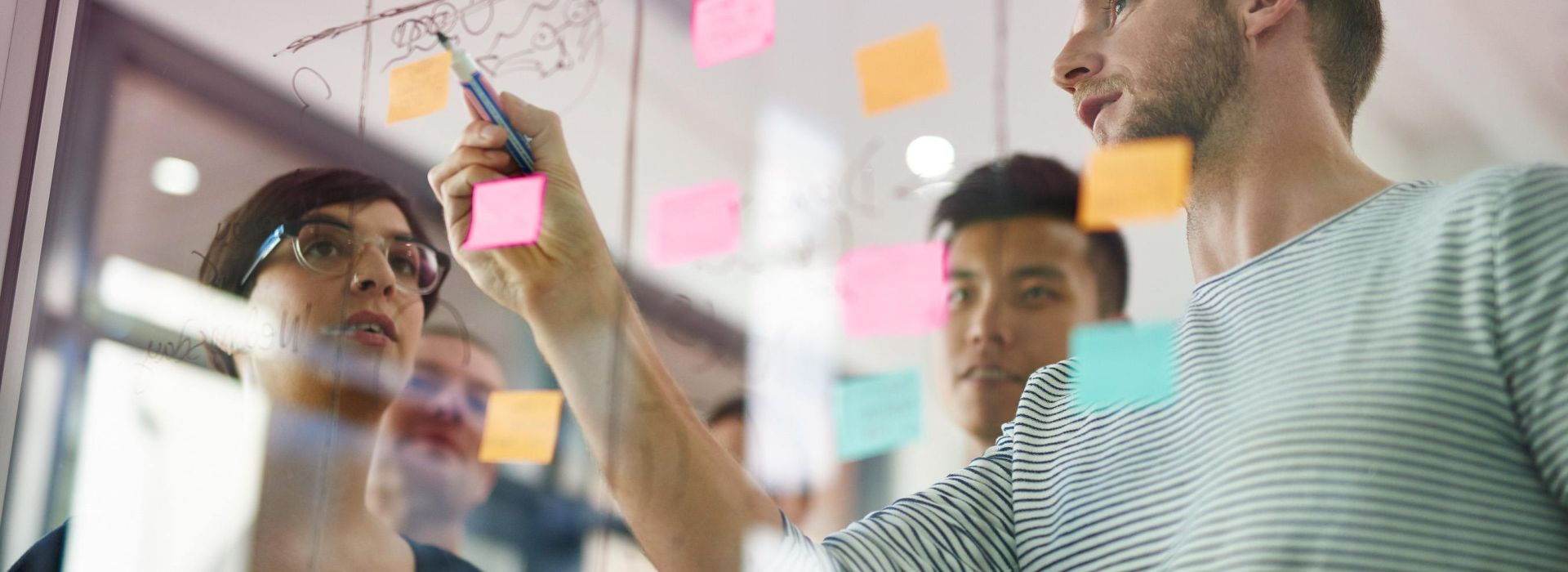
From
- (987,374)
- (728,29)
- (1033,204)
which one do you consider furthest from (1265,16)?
(728,29)

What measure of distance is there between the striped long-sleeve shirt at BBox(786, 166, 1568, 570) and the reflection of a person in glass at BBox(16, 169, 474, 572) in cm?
54

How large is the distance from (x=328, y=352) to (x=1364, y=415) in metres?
0.91

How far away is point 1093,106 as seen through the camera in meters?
0.82

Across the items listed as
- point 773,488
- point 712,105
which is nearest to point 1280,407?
point 773,488

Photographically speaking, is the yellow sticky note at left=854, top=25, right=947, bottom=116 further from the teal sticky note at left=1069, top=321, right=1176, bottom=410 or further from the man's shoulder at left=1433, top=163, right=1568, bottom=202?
the man's shoulder at left=1433, top=163, right=1568, bottom=202

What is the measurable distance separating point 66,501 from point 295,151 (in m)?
0.43

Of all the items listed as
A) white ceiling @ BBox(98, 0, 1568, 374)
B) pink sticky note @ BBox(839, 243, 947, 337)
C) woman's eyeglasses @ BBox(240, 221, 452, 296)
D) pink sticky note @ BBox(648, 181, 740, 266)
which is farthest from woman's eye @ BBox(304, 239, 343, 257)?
pink sticky note @ BBox(839, 243, 947, 337)

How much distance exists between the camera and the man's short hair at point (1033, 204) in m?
0.79

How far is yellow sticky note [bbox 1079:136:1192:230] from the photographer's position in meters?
0.77

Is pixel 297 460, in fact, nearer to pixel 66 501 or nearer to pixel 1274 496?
pixel 66 501

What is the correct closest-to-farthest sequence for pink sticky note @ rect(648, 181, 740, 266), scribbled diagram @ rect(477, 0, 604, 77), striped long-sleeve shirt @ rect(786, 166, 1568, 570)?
1. striped long-sleeve shirt @ rect(786, 166, 1568, 570)
2. pink sticky note @ rect(648, 181, 740, 266)
3. scribbled diagram @ rect(477, 0, 604, 77)

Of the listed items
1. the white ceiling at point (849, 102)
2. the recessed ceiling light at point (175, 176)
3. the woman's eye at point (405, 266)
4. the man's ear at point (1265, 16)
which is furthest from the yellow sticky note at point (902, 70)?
the recessed ceiling light at point (175, 176)

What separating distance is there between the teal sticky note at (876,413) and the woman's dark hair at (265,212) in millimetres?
546

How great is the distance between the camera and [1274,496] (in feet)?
2.02
